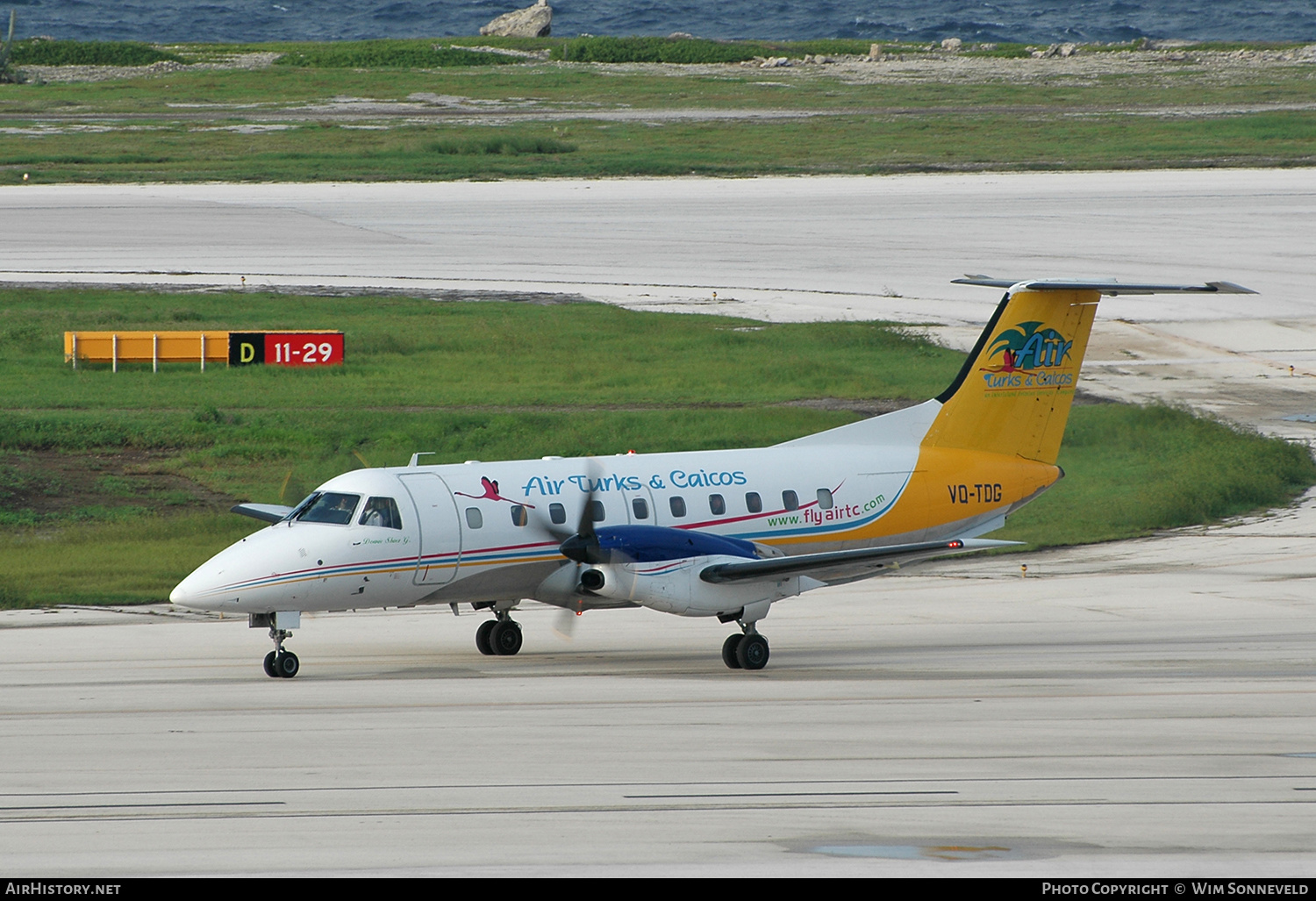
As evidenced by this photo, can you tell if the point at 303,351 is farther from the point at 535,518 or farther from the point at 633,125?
the point at 633,125

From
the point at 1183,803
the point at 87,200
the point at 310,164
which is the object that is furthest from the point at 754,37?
the point at 1183,803

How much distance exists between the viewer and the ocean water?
174375 mm

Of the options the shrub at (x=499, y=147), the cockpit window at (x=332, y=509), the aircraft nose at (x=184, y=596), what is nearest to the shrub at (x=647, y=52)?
the shrub at (x=499, y=147)

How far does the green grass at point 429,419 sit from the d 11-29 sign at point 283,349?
25.2 inches

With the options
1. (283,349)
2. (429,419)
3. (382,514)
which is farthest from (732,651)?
(283,349)

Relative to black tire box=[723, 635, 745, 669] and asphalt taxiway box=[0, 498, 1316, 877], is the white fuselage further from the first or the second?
black tire box=[723, 635, 745, 669]

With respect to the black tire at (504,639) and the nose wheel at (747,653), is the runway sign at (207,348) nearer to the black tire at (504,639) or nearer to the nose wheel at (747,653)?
the black tire at (504,639)

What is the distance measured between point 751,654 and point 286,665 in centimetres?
615

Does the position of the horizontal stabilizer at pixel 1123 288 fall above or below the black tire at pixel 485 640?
above

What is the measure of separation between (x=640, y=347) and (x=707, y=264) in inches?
498

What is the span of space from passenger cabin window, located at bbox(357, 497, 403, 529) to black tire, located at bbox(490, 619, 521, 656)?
2.86 meters

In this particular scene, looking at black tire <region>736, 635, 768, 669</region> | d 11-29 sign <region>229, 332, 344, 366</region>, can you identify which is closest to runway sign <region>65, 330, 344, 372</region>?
d 11-29 sign <region>229, 332, 344, 366</region>

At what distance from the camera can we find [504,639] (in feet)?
75.2

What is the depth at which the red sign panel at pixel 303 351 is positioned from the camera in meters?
43.1
